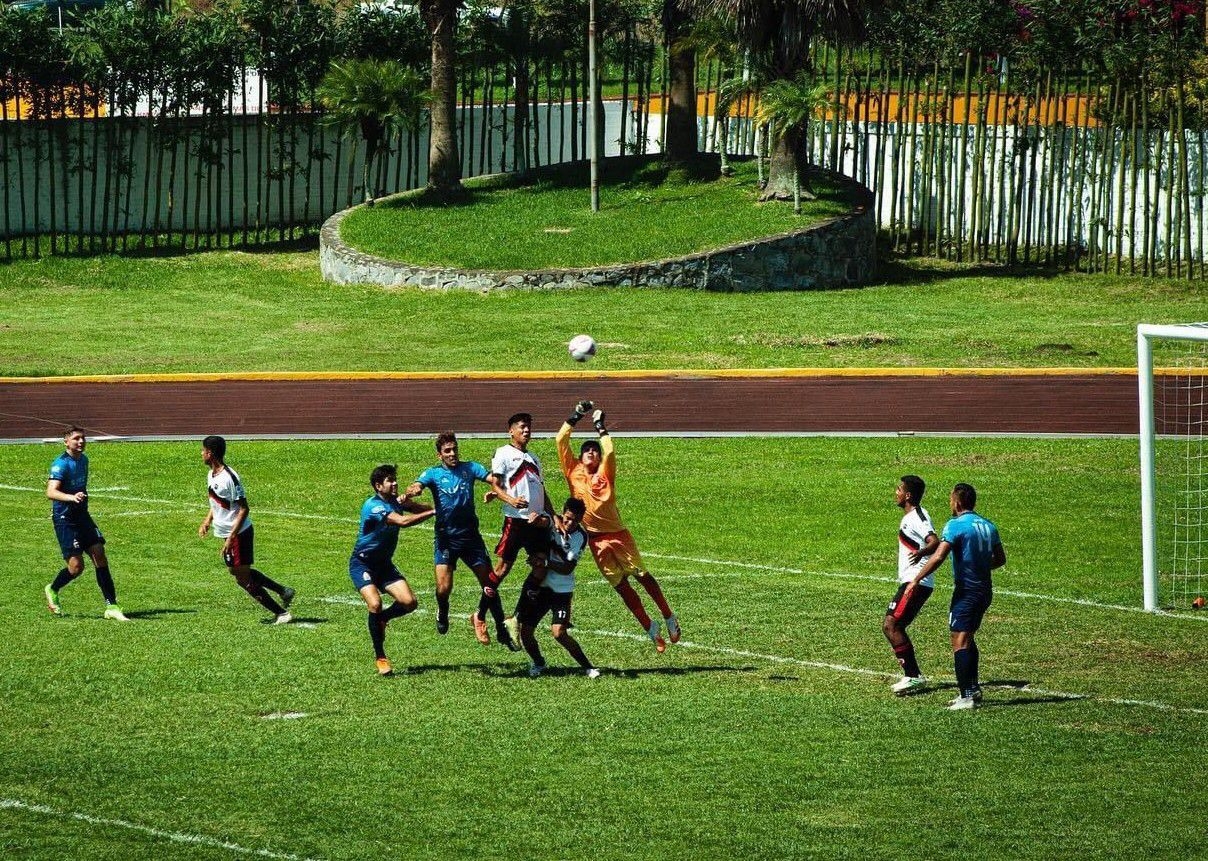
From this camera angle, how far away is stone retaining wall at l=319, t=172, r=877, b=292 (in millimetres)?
37250

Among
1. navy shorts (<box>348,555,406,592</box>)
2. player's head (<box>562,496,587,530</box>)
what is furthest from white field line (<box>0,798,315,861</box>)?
player's head (<box>562,496,587,530</box>)

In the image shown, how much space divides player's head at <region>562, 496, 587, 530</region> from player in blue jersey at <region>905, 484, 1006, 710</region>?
3173mm

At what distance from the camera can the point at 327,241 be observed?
131 feet

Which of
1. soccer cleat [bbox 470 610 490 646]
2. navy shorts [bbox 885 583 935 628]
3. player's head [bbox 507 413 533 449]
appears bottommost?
soccer cleat [bbox 470 610 490 646]

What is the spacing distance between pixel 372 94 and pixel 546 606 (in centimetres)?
2869

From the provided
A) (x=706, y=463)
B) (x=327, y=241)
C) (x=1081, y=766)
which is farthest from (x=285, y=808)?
(x=327, y=241)

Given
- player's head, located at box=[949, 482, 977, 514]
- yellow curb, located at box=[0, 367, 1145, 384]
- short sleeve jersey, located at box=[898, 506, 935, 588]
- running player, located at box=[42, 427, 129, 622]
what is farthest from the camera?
yellow curb, located at box=[0, 367, 1145, 384]

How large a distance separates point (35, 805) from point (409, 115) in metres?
31.7

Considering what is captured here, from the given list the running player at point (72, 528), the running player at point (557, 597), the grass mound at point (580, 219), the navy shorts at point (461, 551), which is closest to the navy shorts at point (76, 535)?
the running player at point (72, 528)

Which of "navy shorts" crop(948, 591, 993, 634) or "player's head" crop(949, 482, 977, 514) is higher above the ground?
"player's head" crop(949, 482, 977, 514)

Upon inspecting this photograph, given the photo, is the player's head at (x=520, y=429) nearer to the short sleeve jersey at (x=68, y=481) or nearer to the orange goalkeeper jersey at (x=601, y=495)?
the orange goalkeeper jersey at (x=601, y=495)

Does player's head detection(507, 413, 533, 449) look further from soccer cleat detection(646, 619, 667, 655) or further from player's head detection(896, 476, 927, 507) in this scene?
player's head detection(896, 476, 927, 507)

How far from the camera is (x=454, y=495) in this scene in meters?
15.8

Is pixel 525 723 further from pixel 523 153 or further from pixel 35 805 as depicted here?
pixel 523 153
